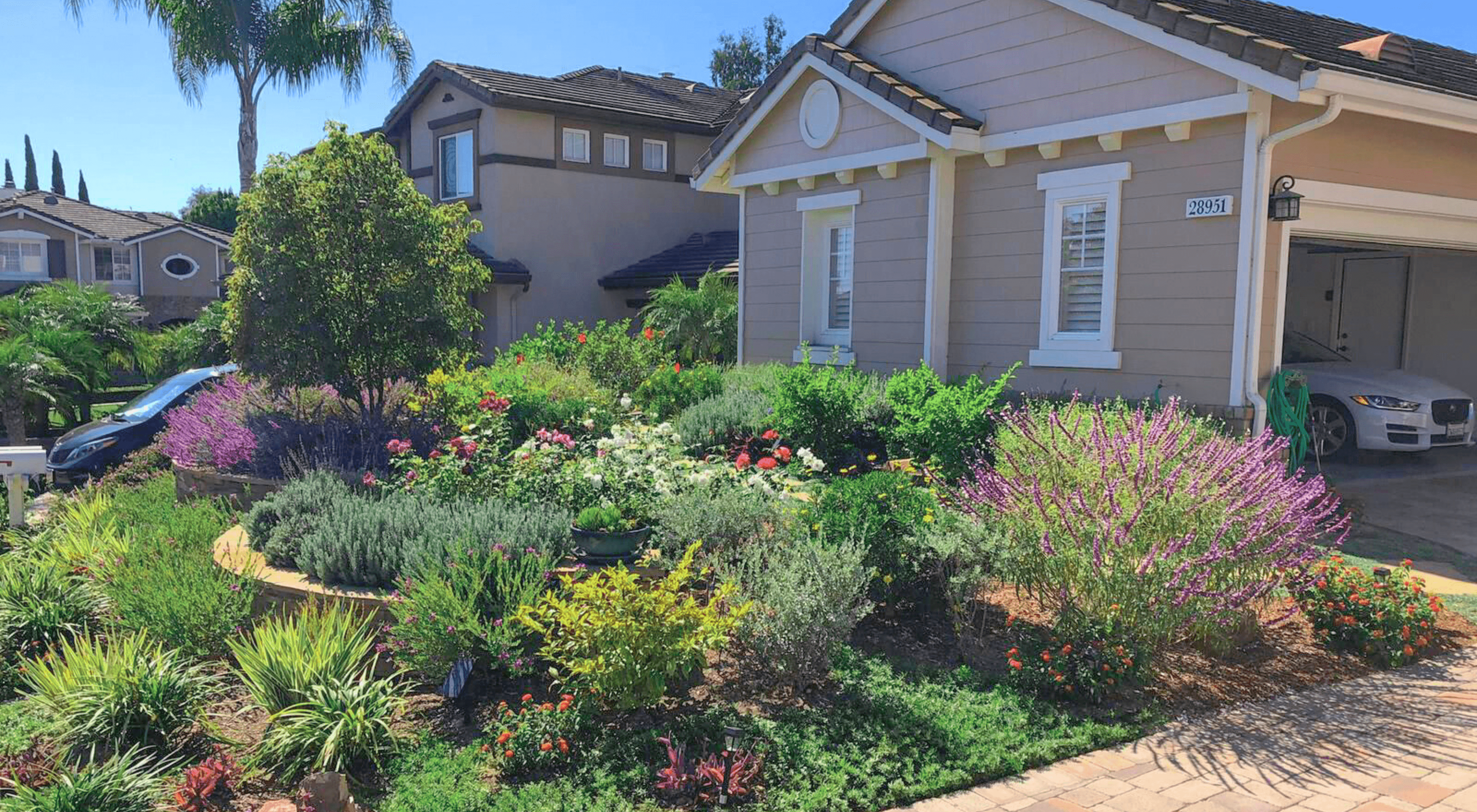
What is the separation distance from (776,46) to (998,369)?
3913 cm

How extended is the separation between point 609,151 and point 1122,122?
534 inches

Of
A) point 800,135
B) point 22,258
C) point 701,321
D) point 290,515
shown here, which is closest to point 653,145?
point 701,321

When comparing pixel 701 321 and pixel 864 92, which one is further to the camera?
pixel 701 321

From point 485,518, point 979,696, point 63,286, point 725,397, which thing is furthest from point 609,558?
point 63,286

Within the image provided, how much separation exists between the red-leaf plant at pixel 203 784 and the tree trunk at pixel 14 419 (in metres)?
13.9

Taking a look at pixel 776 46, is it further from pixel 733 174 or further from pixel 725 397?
pixel 725 397

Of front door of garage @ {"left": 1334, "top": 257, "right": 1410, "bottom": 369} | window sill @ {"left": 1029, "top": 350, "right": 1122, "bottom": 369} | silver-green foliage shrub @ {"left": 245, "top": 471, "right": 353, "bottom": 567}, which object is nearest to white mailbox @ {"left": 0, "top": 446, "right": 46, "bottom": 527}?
silver-green foliage shrub @ {"left": 245, "top": 471, "right": 353, "bottom": 567}

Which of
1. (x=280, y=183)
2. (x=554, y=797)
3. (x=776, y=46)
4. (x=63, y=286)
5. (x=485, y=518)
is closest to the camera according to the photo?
(x=554, y=797)

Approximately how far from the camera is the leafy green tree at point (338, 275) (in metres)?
8.66

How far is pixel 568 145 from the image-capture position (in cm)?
2062

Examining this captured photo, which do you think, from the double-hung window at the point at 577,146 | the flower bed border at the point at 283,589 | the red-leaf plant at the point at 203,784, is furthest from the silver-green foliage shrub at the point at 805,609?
the double-hung window at the point at 577,146

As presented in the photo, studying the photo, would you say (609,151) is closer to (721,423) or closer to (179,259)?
(721,423)

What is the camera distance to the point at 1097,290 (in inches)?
396

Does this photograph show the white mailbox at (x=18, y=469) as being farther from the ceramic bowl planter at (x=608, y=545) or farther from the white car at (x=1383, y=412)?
the white car at (x=1383, y=412)
